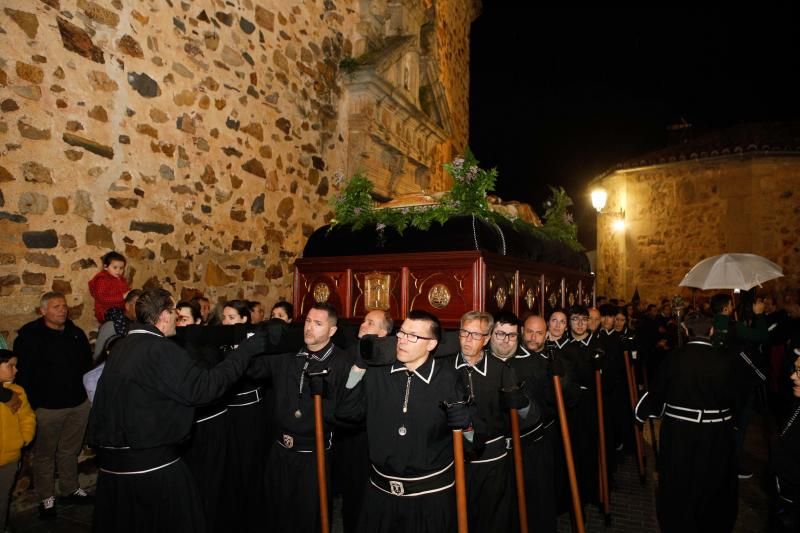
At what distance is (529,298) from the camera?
5395 mm

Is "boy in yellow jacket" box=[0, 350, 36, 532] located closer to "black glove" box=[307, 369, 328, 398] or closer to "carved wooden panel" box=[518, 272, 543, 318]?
"black glove" box=[307, 369, 328, 398]

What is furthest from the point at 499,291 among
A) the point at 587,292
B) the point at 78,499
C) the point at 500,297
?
the point at 78,499

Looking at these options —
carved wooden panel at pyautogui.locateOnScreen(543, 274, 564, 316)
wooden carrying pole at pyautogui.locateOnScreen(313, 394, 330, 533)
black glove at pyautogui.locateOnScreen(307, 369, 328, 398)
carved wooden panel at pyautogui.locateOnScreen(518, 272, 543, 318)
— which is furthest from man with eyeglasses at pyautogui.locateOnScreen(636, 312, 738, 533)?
black glove at pyautogui.locateOnScreen(307, 369, 328, 398)

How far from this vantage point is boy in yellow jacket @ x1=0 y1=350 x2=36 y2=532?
3.94 m

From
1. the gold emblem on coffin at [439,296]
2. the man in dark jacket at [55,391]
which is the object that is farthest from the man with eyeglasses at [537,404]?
the man in dark jacket at [55,391]

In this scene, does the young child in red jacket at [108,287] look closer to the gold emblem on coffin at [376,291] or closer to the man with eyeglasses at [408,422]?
the gold emblem on coffin at [376,291]

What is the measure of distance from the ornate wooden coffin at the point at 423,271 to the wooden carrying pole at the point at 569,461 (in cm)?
81

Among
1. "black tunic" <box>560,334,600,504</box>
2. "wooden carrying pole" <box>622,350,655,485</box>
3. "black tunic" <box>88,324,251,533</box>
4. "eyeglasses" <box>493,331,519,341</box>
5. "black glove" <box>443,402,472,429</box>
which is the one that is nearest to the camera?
"black glove" <box>443,402,472,429</box>

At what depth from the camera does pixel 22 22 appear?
14.6ft

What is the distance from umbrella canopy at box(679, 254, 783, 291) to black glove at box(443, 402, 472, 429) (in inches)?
194

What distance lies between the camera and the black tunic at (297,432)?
12.0 feet

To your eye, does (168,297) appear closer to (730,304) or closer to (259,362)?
(259,362)

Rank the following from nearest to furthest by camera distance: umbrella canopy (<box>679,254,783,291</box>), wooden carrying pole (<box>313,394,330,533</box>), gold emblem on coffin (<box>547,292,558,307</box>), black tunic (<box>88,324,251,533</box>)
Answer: black tunic (<box>88,324,251,533</box>) < wooden carrying pole (<box>313,394,330,533</box>) < gold emblem on coffin (<box>547,292,558,307</box>) < umbrella canopy (<box>679,254,783,291</box>)

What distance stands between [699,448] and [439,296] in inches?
94.3
